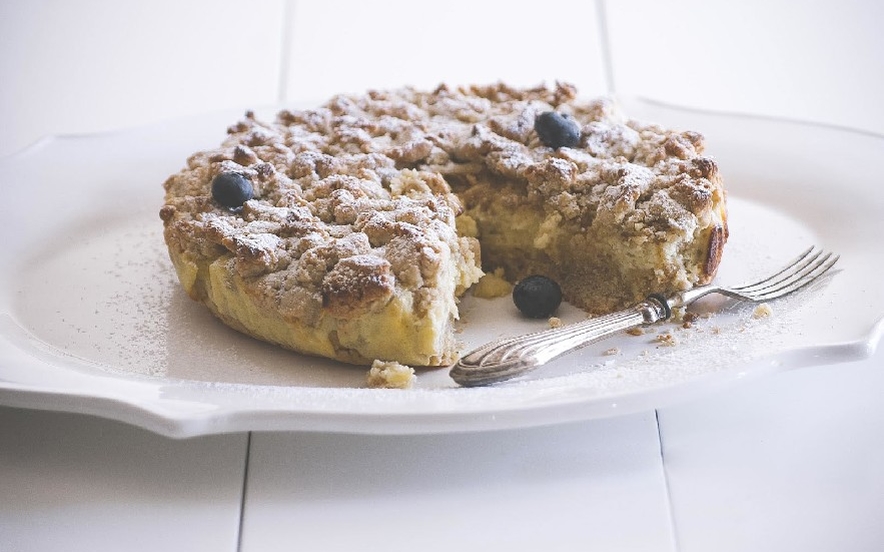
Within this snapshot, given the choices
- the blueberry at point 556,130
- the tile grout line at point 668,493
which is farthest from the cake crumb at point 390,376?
the blueberry at point 556,130

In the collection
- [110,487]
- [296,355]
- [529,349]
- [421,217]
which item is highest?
[421,217]

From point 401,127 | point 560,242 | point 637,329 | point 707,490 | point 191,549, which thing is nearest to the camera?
point 191,549

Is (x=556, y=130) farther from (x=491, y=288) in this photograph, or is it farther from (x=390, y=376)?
(x=390, y=376)

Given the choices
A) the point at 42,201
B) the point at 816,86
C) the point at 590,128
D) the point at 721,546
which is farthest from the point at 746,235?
the point at 42,201

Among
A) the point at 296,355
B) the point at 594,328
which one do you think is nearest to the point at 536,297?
the point at 594,328

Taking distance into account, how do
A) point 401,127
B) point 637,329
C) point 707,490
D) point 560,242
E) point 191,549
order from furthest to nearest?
point 401,127, point 560,242, point 637,329, point 707,490, point 191,549

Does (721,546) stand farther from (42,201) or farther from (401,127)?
(42,201)

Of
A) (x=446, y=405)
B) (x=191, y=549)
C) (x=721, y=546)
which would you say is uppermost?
(x=446, y=405)

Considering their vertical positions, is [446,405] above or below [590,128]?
below
